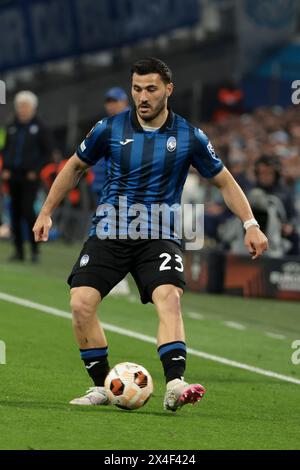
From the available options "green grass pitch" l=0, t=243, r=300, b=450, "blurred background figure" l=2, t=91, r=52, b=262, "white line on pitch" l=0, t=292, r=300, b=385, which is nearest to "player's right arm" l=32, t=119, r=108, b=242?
"green grass pitch" l=0, t=243, r=300, b=450

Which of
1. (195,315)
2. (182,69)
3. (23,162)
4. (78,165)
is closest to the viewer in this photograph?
(78,165)

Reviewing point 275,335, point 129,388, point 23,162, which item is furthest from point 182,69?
point 129,388

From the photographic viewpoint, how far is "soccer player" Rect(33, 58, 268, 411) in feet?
32.1

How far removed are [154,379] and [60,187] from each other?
84.8 inches

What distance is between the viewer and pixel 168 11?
35.3 metres

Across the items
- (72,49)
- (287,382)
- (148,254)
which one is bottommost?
(287,382)

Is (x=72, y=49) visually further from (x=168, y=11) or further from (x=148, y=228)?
(x=148, y=228)

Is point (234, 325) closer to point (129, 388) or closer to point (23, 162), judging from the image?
point (23, 162)

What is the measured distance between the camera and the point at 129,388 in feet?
31.8

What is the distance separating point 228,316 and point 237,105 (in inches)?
754

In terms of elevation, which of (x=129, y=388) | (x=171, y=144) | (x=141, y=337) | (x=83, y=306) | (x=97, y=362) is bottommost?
(x=141, y=337)

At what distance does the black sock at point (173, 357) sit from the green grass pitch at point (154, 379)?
0.89 feet
